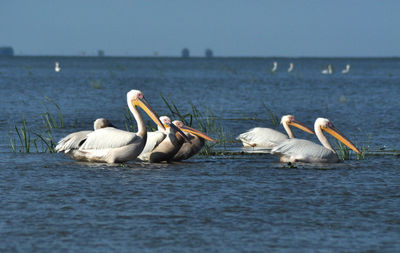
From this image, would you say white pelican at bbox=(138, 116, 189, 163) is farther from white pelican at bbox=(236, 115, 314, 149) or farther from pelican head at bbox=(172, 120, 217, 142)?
white pelican at bbox=(236, 115, 314, 149)

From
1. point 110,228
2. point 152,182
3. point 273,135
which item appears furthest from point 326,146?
point 110,228

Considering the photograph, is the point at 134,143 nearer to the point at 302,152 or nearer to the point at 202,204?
the point at 302,152

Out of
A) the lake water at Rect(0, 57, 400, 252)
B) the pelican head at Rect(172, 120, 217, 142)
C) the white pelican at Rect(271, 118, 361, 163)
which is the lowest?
the lake water at Rect(0, 57, 400, 252)

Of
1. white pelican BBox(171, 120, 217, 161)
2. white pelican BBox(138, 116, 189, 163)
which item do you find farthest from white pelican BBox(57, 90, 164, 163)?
white pelican BBox(171, 120, 217, 161)

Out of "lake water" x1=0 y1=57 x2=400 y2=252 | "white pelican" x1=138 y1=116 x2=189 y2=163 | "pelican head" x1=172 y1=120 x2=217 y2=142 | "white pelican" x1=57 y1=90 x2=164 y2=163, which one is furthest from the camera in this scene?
"pelican head" x1=172 y1=120 x2=217 y2=142

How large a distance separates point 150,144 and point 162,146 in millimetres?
182

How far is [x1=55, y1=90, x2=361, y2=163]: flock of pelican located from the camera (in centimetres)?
1107

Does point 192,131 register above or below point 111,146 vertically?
above

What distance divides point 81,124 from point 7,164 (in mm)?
7758

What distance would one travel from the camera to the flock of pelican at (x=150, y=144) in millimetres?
11070

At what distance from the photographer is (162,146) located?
11781 mm

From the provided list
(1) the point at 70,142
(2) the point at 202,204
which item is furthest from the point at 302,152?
(2) the point at 202,204

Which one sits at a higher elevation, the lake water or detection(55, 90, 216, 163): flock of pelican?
detection(55, 90, 216, 163): flock of pelican

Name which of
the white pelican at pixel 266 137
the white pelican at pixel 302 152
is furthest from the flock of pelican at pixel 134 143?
the white pelican at pixel 266 137
